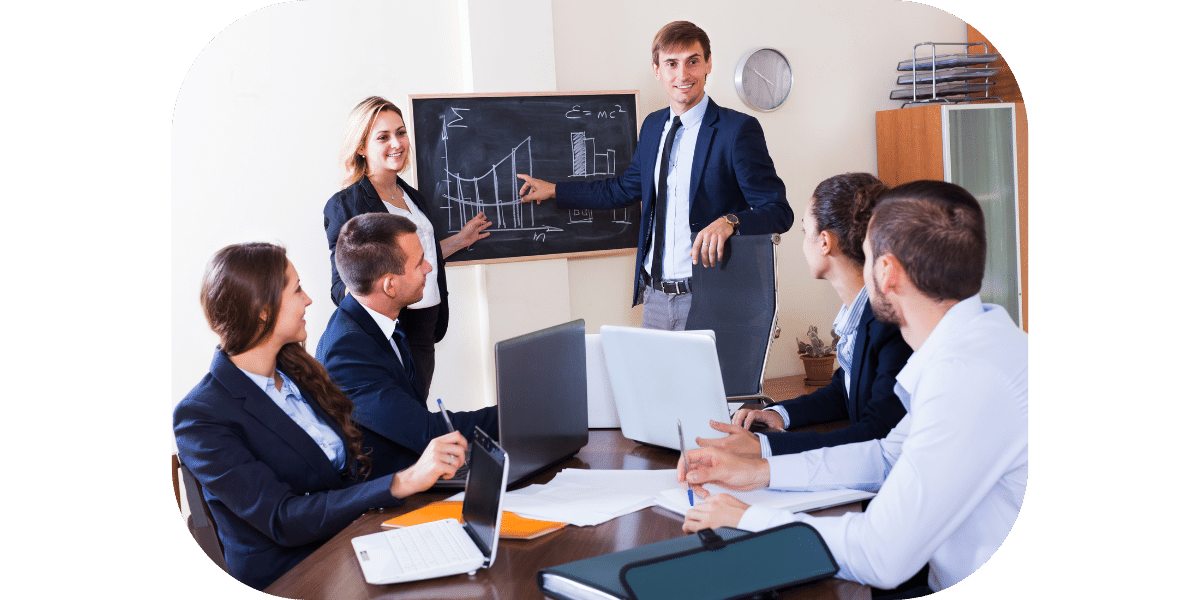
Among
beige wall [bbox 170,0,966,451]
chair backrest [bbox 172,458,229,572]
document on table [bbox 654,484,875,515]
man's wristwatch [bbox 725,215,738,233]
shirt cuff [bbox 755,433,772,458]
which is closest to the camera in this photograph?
document on table [bbox 654,484,875,515]

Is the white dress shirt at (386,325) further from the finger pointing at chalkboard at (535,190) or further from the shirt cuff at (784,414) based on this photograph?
the finger pointing at chalkboard at (535,190)

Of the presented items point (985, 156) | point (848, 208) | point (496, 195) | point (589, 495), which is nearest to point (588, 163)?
point (496, 195)

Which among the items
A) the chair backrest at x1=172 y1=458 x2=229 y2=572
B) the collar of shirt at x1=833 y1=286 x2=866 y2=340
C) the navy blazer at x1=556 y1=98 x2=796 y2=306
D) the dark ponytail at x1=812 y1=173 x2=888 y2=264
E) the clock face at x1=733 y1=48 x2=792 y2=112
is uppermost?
the clock face at x1=733 y1=48 x2=792 y2=112

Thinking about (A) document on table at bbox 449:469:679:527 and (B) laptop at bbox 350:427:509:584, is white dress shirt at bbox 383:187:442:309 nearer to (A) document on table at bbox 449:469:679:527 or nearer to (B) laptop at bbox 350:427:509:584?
(A) document on table at bbox 449:469:679:527

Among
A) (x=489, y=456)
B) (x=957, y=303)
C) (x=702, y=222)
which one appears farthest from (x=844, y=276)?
(x=489, y=456)

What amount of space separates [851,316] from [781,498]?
599 millimetres

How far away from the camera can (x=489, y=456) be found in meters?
1.47

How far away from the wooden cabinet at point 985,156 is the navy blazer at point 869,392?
1.41 meters

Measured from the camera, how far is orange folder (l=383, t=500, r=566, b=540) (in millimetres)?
1499

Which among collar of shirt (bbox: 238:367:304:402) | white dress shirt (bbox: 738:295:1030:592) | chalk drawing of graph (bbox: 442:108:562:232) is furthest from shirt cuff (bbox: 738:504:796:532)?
chalk drawing of graph (bbox: 442:108:562:232)

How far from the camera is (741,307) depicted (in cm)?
273

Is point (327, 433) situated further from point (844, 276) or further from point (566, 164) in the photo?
point (566, 164)

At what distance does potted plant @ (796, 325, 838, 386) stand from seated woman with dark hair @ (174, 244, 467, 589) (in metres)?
1.85

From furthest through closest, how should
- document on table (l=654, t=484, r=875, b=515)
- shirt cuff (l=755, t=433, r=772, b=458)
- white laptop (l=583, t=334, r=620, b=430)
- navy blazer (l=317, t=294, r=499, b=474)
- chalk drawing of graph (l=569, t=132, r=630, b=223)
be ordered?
chalk drawing of graph (l=569, t=132, r=630, b=223) → white laptop (l=583, t=334, r=620, b=430) → navy blazer (l=317, t=294, r=499, b=474) → shirt cuff (l=755, t=433, r=772, b=458) → document on table (l=654, t=484, r=875, b=515)
